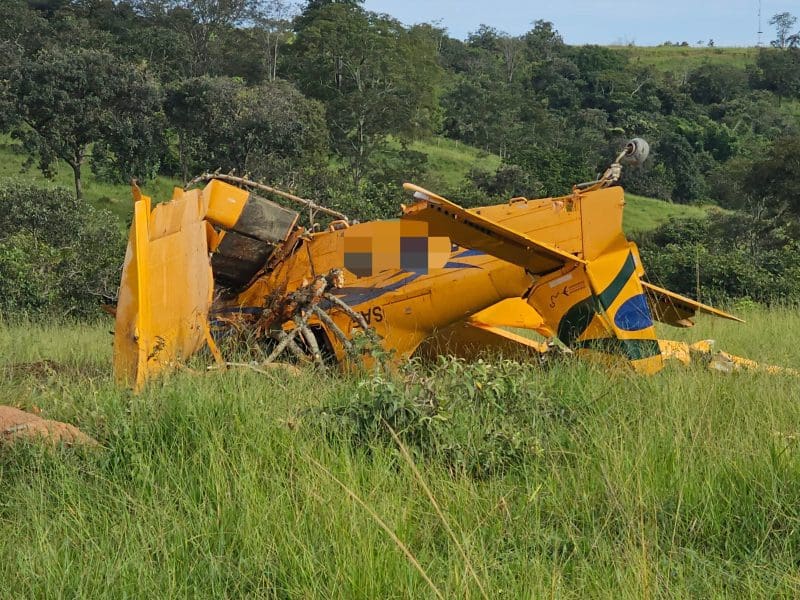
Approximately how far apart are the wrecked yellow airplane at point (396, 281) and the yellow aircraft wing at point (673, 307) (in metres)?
0.02

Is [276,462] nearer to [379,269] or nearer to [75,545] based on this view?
[75,545]

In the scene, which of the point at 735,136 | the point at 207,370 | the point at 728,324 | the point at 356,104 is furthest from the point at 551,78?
the point at 207,370

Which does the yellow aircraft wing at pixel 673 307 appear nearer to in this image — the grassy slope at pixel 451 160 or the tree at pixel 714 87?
the grassy slope at pixel 451 160

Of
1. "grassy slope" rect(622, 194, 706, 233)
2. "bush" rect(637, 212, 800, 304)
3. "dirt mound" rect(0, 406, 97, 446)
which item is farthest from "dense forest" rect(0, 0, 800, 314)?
"dirt mound" rect(0, 406, 97, 446)

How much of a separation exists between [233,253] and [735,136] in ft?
196

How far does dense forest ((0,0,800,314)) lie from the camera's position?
30797 millimetres

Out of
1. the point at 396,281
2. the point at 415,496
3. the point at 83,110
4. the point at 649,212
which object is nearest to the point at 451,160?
the point at 649,212

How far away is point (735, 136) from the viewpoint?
196ft

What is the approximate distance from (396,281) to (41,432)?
2.98 m

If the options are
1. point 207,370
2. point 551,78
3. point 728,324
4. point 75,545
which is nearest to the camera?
point 75,545

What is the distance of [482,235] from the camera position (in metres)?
5.33

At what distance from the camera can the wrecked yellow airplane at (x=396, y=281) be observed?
550cm

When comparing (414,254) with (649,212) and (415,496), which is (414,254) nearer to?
(415,496)

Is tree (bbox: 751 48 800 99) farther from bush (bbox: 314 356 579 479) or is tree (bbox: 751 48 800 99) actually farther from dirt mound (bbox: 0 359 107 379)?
bush (bbox: 314 356 579 479)
